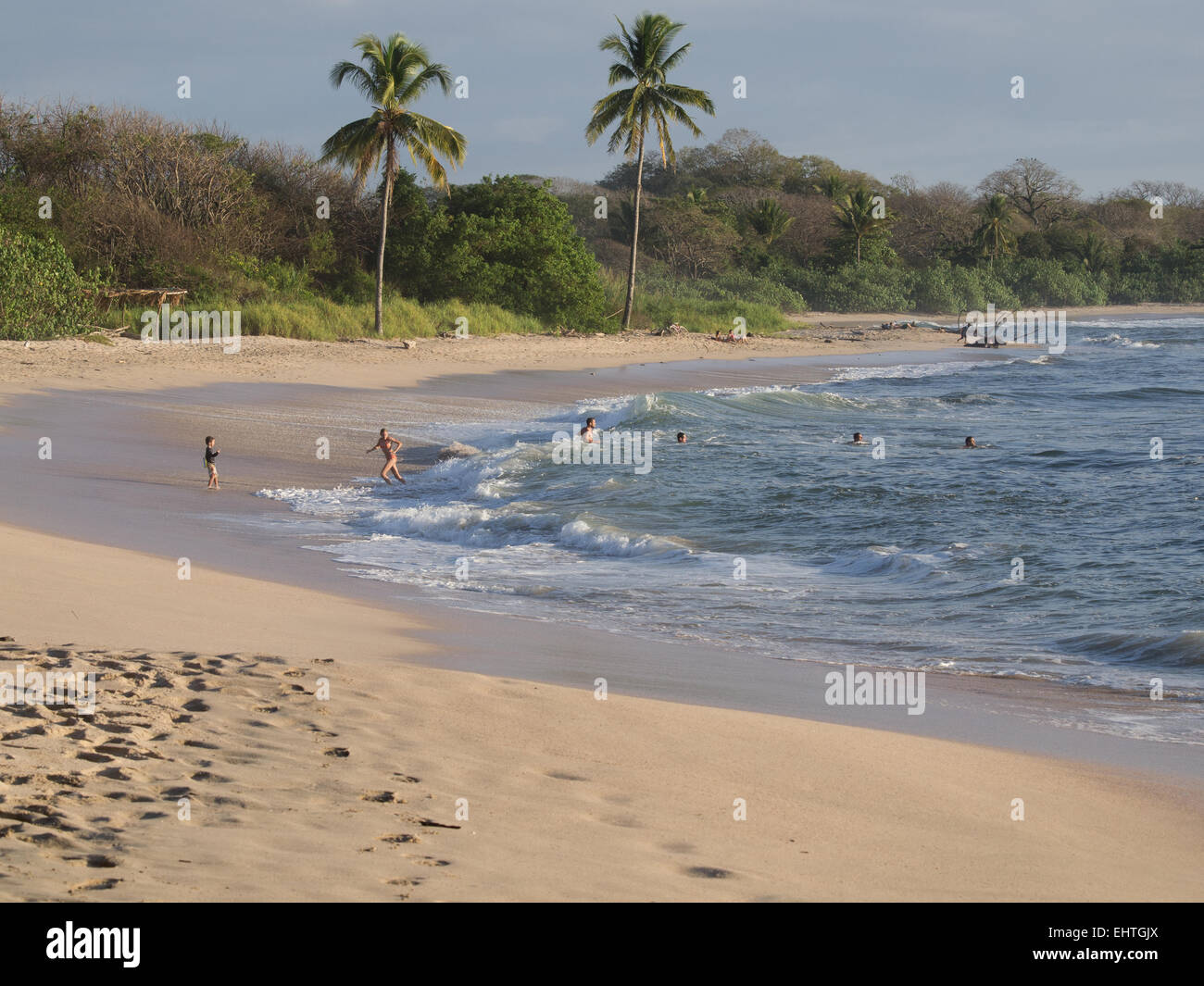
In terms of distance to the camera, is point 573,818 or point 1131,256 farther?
point 1131,256

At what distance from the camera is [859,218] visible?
6353 cm

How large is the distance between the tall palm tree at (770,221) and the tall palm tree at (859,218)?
312 centimetres

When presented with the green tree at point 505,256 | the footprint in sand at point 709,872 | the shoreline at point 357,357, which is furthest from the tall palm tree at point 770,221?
the footprint in sand at point 709,872

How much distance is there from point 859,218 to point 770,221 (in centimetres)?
492

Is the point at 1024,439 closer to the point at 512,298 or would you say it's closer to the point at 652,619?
the point at 652,619

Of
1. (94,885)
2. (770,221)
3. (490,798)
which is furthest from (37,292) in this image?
(770,221)

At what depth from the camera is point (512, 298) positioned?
1512 inches

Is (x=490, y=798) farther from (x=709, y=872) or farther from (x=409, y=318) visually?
(x=409, y=318)

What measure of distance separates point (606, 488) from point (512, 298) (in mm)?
23830

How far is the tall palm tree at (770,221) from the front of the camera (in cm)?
6391

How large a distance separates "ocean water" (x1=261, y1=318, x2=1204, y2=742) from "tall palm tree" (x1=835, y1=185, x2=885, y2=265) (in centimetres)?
4177

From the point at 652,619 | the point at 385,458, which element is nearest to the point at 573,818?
the point at 652,619

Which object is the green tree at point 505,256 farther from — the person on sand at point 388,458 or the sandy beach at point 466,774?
the sandy beach at point 466,774

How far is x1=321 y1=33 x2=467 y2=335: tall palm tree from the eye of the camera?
97.9 ft
